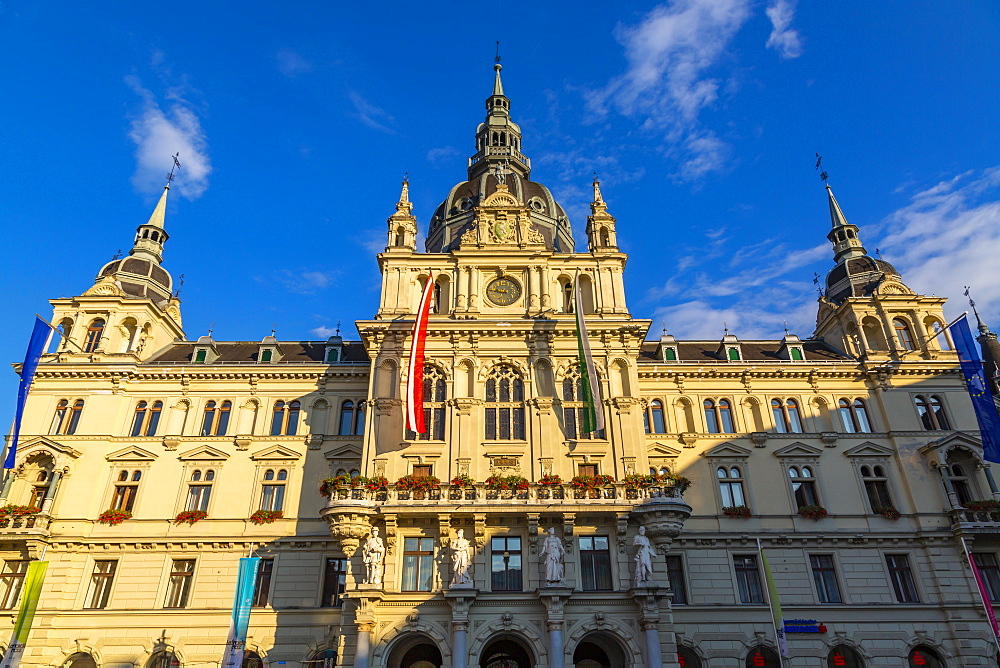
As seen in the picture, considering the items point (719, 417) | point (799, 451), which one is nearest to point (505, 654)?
point (719, 417)

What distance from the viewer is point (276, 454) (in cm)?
4188

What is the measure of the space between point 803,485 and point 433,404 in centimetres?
2285

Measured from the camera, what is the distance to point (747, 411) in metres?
44.4

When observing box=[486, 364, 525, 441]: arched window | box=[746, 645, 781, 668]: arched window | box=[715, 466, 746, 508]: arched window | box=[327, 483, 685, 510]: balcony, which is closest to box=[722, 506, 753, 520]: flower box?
box=[715, 466, 746, 508]: arched window

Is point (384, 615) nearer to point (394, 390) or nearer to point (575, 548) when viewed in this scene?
point (575, 548)

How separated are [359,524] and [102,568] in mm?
16408

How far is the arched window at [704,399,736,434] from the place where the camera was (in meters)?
43.8

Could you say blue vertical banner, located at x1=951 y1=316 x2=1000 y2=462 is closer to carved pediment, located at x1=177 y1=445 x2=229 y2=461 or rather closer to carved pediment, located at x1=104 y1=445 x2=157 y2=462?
carved pediment, located at x1=177 y1=445 x2=229 y2=461

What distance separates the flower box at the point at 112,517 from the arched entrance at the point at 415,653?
1790 centimetres

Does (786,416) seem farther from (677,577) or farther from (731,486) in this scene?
(677,577)

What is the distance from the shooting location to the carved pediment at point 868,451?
4222cm

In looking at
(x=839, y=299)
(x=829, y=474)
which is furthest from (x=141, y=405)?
(x=839, y=299)

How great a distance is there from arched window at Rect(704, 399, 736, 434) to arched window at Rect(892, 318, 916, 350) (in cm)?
1309

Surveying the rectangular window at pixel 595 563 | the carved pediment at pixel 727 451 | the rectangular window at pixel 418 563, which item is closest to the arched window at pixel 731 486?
the carved pediment at pixel 727 451
